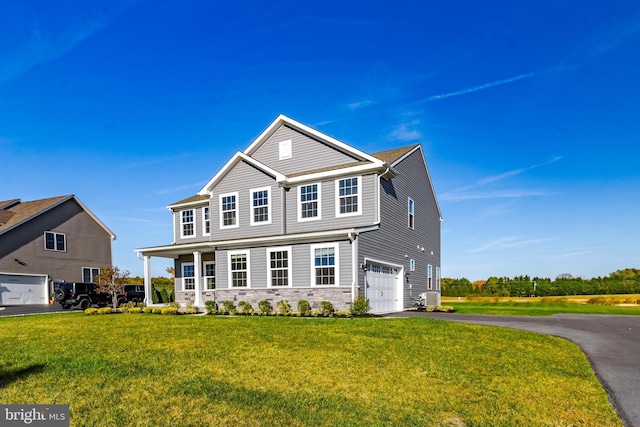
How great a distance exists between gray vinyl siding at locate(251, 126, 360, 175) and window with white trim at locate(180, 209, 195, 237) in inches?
256

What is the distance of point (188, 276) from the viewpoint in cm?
2483

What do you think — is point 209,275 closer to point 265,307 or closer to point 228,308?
point 228,308

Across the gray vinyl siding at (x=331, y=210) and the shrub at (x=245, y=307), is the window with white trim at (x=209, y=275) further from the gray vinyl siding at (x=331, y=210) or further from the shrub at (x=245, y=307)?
the gray vinyl siding at (x=331, y=210)

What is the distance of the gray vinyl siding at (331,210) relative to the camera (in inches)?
707

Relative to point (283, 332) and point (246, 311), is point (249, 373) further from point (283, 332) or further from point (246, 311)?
point (246, 311)

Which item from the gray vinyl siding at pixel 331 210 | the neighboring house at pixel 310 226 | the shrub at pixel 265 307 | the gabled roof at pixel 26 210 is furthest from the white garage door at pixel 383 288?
the gabled roof at pixel 26 210

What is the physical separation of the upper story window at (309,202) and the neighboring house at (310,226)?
0.05m

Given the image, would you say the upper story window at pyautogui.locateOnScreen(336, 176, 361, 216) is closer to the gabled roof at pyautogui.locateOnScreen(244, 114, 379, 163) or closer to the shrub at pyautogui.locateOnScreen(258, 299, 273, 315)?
the gabled roof at pyautogui.locateOnScreen(244, 114, 379, 163)

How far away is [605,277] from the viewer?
1479 inches

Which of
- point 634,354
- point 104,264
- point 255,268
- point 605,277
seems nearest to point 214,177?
point 255,268

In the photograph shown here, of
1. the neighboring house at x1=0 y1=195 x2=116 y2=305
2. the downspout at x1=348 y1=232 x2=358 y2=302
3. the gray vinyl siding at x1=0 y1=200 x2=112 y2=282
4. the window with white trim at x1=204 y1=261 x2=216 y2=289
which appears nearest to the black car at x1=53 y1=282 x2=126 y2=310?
the window with white trim at x1=204 y1=261 x2=216 y2=289

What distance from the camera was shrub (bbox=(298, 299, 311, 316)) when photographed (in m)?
17.1

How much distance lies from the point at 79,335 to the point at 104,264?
28494 millimetres

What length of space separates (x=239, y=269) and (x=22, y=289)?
68.6ft
